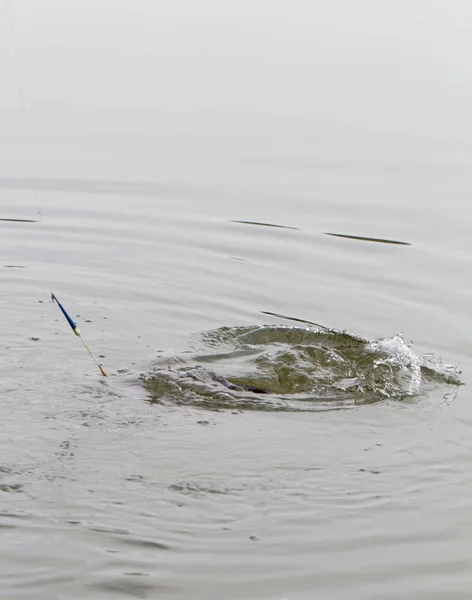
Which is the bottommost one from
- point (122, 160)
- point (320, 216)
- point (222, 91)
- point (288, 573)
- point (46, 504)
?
point (288, 573)

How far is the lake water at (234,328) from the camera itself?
14.1 ft

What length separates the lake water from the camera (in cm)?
429

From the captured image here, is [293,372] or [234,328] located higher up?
[234,328]

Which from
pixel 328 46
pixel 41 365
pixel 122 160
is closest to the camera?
pixel 41 365

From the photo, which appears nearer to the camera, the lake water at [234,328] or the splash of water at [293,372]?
the lake water at [234,328]

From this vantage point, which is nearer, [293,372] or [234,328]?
[293,372]

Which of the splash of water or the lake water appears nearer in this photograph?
the lake water

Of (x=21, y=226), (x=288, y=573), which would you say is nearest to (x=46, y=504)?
(x=288, y=573)

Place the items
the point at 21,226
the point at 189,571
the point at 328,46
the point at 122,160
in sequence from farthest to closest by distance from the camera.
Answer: the point at 328,46 → the point at 122,160 → the point at 21,226 → the point at 189,571

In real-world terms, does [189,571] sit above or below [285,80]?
below

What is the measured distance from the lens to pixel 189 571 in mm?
4074

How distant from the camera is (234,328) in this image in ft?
23.6

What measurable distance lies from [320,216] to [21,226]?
3.35 meters

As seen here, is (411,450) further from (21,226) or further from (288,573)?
(21,226)
